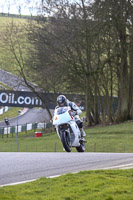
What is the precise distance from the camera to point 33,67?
48.3 metres

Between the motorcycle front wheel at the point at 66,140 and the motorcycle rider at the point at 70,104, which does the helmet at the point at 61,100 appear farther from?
the motorcycle front wheel at the point at 66,140

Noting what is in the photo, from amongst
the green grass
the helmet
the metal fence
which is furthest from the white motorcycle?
the metal fence

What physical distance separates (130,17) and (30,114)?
4425cm

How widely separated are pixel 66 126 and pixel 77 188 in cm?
621

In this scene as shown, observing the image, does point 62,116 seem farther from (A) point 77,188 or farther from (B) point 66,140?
(A) point 77,188

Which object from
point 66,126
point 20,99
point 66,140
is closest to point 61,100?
point 66,126

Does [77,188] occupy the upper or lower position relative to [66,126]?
lower

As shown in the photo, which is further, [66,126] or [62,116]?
[66,126]

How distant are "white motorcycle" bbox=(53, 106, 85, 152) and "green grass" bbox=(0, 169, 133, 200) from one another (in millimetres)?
4205

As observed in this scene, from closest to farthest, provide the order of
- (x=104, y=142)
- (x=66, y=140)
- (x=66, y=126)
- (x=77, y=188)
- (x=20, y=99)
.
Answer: (x=77, y=188), (x=66, y=140), (x=66, y=126), (x=104, y=142), (x=20, y=99)

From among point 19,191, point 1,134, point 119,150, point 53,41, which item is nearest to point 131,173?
point 19,191

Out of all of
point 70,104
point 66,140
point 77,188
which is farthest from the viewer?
point 70,104

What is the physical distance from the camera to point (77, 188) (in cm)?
823

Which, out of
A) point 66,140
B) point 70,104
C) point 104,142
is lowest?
point 104,142
